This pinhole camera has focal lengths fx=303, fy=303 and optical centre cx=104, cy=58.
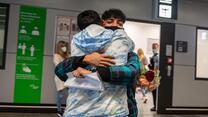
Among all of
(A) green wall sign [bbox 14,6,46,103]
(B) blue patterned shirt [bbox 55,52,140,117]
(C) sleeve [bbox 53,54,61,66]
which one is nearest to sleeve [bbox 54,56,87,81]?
(B) blue patterned shirt [bbox 55,52,140,117]

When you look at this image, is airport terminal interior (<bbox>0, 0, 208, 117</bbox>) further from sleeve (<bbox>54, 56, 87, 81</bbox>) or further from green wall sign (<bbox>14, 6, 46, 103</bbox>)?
sleeve (<bbox>54, 56, 87, 81</bbox>)

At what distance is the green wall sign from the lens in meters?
5.79

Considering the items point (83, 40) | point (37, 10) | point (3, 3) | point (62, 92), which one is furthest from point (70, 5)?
point (83, 40)

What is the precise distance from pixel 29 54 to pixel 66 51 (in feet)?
2.36

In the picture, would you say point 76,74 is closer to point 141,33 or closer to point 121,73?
point 121,73

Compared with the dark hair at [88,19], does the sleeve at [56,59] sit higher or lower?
lower

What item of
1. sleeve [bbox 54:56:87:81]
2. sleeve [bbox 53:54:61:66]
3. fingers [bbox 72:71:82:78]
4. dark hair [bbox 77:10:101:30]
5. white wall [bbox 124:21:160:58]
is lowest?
fingers [bbox 72:71:82:78]

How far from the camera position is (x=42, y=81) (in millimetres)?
5906

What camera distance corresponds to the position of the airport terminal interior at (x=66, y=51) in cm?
577

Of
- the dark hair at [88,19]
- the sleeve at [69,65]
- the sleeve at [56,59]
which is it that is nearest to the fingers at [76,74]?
the sleeve at [69,65]

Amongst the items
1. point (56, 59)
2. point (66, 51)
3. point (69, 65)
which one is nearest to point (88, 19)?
point (69, 65)

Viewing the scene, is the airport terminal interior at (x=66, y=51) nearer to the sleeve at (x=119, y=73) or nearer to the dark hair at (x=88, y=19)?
the dark hair at (x=88, y=19)

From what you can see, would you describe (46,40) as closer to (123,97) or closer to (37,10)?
(37,10)

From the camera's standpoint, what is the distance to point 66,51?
5836mm
